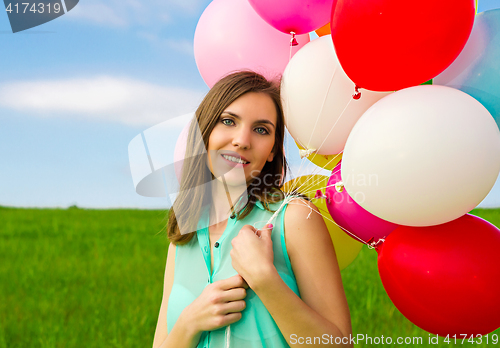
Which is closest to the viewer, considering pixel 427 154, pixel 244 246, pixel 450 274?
pixel 427 154

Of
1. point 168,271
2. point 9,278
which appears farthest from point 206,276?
point 9,278

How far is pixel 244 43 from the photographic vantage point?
68.1 inches

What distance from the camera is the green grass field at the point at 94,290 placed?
10.8ft

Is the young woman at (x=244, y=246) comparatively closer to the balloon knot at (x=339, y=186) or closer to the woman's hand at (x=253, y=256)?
the woman's hand at (x=253, y=256)

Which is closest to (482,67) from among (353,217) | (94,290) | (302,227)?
(353,217)

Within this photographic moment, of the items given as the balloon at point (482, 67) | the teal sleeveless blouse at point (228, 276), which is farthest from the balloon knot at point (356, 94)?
the teal sleeveless blouse at point (228, 276)

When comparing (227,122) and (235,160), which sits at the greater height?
(227,122)

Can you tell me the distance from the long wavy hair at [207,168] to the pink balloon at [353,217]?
23 centimetres

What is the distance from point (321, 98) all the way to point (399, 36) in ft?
1.31

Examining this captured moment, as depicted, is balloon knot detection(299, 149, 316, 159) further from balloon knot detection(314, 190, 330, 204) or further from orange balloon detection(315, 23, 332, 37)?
orange balloon detection(315, 23, 332, 37)

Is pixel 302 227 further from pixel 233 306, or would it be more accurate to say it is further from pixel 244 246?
pixel 233 306

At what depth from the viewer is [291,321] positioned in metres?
1.22

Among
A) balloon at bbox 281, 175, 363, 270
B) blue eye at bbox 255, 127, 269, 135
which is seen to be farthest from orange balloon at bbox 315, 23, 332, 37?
balloon at bbox 281, 175, 363, 270

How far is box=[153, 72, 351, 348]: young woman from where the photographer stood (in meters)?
1.26
